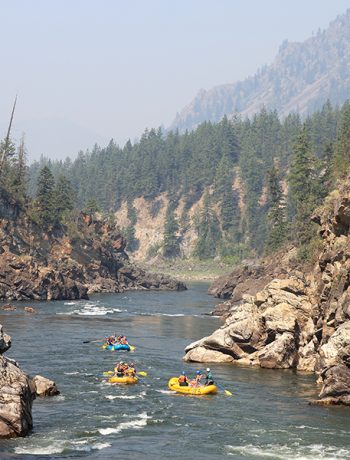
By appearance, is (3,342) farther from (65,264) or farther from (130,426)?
(65,264)

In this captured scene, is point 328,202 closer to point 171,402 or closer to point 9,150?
point 171,402

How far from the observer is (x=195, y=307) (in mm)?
122188

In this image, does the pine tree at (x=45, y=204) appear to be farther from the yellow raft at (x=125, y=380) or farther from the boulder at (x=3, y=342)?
the boulder at (x=3, y=342)

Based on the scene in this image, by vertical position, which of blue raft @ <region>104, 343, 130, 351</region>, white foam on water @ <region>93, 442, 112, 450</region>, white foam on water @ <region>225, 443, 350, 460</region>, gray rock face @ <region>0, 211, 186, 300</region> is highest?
gray rock face @ <region>0, 211, 186, 300</region>

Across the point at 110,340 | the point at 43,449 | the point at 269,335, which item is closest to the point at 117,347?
the point at 110,340

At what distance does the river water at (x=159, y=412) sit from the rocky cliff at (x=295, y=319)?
2.44 meters

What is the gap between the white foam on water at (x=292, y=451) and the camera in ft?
135

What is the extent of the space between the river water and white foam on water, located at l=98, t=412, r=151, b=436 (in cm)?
6

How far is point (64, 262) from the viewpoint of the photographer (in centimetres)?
14400

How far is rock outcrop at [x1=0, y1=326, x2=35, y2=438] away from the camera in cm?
4175

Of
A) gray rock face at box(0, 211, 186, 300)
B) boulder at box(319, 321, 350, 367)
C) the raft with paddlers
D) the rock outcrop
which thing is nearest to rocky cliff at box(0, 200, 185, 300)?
gray rock face at box(0, 211, 186, 300)

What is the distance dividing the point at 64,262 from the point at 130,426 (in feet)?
326

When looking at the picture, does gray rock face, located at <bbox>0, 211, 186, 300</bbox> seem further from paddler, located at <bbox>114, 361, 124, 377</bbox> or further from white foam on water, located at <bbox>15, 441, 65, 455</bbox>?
white foam on water, located at <bbox>15, 441, 65, 455</bbox>

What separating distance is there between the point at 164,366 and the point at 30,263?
2598 inches
